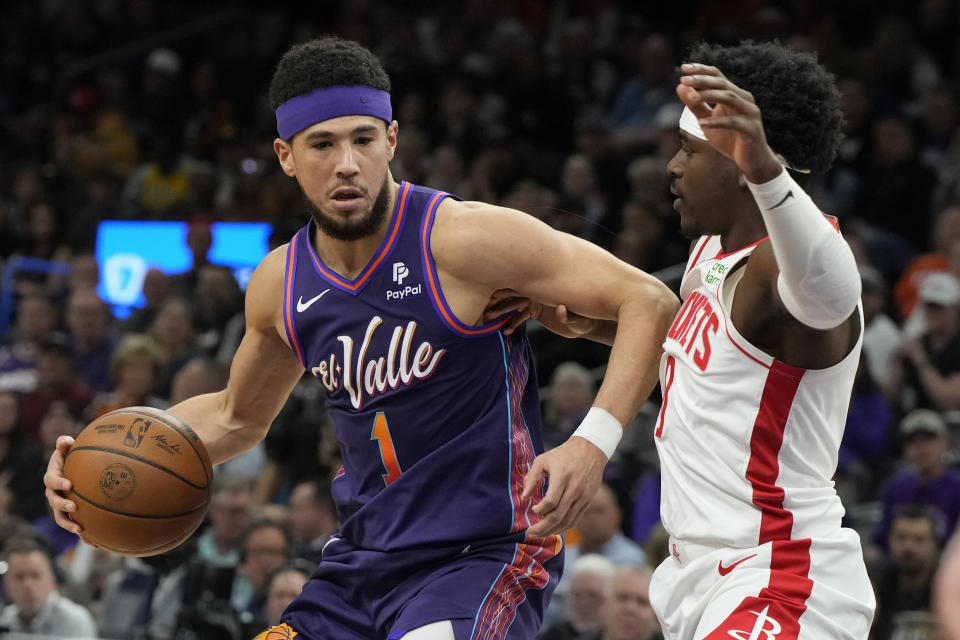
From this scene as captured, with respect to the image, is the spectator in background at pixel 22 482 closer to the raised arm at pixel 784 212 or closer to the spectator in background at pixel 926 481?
the spectator in background at pixel 926 481

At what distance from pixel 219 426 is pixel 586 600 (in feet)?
8.58

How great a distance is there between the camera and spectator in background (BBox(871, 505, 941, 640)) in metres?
5.94

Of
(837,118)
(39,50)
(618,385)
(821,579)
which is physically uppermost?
(39,50)

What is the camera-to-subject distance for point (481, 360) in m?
3.54

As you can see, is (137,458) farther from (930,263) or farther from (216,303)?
(216,303)

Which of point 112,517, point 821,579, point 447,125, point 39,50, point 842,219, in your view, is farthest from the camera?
point 39,50

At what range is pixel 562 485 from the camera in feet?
10.3

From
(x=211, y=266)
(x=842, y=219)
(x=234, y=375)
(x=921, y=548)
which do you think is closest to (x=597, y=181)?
(x=842, y=219)

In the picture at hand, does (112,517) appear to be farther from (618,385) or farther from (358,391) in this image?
Answer: (618,385)

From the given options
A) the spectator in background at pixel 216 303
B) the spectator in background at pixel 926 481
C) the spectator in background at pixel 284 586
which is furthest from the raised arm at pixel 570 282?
the spectator in background at pixel 216 303

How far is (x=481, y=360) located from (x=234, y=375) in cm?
87

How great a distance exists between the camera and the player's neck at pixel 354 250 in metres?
3.62

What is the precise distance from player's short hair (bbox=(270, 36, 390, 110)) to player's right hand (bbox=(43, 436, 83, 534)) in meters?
1.13

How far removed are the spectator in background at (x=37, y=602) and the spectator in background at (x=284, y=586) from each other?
3.01 feet
